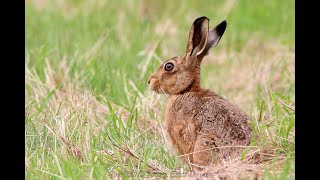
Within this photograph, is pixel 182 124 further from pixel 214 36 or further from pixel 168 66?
pixel 214 36

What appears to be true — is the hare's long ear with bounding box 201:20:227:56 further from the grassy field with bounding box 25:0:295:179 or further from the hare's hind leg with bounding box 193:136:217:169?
the hare's hind leg with bounding box 193:136:217:169

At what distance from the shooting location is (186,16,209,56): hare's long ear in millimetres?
6863

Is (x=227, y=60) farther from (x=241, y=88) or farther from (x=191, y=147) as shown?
(x=191, y=147)

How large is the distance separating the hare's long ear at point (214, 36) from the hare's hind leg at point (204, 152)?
35.8 inches

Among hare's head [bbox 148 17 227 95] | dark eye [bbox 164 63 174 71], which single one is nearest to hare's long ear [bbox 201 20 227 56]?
hare's head [bbox 148 17 227 95]

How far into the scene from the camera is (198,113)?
654cm

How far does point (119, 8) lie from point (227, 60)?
2.14 metres

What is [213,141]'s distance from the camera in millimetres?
6289

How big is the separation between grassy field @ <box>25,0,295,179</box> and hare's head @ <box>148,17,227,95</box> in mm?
365

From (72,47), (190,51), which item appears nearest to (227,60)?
(72,47)

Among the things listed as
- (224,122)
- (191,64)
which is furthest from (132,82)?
(224,122)

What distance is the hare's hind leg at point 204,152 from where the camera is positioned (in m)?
6.25

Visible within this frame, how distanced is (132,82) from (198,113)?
1.87m

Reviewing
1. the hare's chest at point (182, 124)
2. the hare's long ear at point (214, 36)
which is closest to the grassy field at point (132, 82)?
the hare's chest at point (182, 124)
